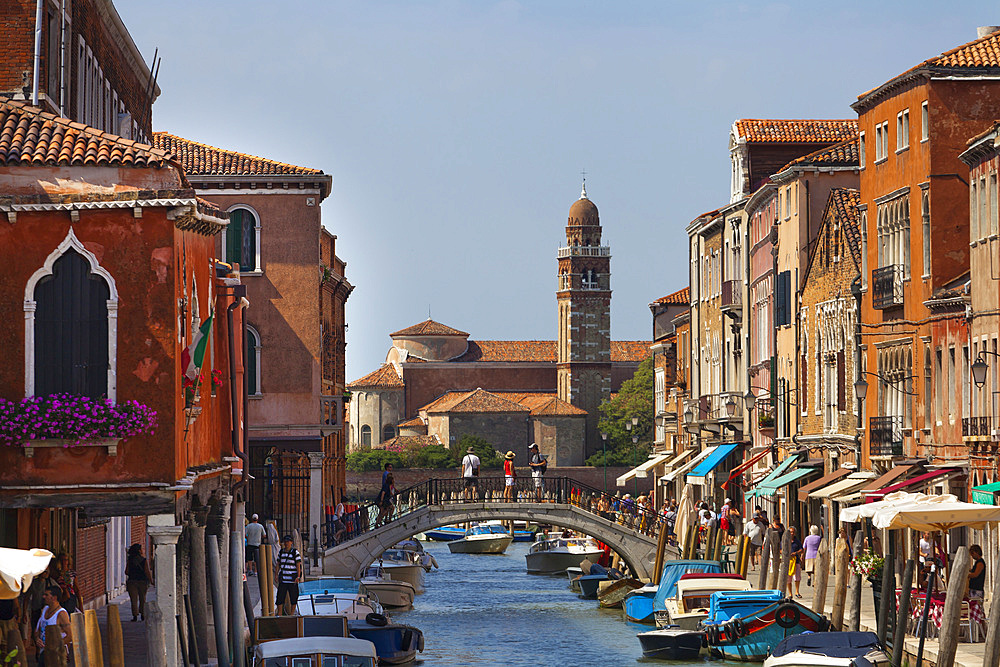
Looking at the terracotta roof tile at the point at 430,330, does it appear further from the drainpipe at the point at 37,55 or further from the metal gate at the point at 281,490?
the drainpipe at the point at 37,55

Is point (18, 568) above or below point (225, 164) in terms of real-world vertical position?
below

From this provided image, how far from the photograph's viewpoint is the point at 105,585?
27703 mm

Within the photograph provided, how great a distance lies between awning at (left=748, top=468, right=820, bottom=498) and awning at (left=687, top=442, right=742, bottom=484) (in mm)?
6936

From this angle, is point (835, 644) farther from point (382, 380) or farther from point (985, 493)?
point (382, 380)

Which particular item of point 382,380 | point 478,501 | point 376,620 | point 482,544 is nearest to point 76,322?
point 376,620

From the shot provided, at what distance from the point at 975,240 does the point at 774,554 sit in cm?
803

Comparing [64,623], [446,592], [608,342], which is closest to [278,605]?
Answer: [64,623]

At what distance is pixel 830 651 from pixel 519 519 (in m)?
22.4

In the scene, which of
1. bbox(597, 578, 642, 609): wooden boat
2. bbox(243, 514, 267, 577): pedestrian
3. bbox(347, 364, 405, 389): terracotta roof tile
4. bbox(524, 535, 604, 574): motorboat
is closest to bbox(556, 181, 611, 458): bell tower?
bbox(347, 364, 405, 389): terracotta roof tile

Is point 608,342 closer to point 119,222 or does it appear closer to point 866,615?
point 866,615

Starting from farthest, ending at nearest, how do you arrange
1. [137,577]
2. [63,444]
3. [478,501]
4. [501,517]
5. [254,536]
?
[478,501] → [501,517] → [254,536] → [137,577] → [63,444]

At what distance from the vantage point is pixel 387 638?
29875mm

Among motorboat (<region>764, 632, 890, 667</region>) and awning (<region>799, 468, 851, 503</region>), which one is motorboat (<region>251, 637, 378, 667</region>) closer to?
motorboat (<region>764, 632, 890, 667</region>)

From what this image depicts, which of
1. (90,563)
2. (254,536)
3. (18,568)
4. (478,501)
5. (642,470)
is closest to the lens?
(18,568)
